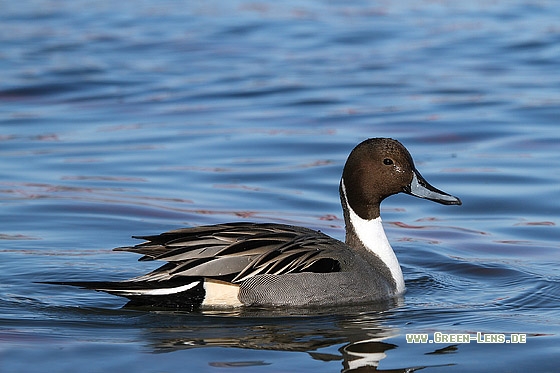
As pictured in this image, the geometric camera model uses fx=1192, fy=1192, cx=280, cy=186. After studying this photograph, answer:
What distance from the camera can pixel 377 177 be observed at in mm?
6809

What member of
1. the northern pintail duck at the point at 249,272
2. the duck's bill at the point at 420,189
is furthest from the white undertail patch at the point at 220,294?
the duck's bill at the point at 420,189

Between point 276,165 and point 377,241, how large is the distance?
11.9 ft

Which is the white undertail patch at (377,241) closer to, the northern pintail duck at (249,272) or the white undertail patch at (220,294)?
the northern pintail duck at (249,272)

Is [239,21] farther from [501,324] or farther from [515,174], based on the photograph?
[501,324]

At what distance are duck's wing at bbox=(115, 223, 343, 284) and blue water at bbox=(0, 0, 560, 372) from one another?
0.72ft

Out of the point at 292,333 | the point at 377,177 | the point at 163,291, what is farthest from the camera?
the point at 377,177

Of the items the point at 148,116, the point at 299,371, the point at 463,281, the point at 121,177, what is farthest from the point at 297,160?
the point at 299,371

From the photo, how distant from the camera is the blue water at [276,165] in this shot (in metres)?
5.71

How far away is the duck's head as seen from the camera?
679 centimetres

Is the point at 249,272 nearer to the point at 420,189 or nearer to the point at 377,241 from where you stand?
the point at 377,241

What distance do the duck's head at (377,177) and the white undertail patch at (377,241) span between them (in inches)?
1.2

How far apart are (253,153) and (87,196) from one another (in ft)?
6.78

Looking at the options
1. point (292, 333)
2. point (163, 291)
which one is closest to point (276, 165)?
point (163, 291)

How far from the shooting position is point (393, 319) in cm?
614
